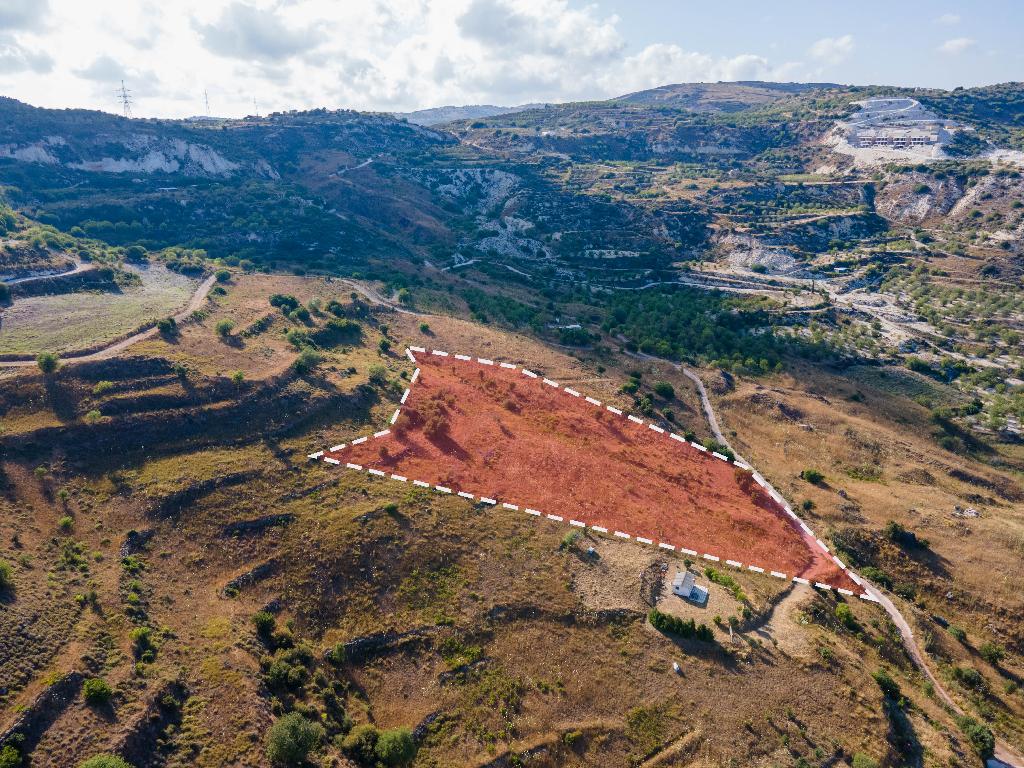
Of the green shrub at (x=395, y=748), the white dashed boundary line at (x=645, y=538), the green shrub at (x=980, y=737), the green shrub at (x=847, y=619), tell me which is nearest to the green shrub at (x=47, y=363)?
the white dashed boundary line at (x=645, y=538)

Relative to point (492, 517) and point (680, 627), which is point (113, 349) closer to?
point (492, 517)

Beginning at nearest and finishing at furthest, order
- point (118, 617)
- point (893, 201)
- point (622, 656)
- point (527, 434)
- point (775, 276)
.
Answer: point (118, 617), point (622, 656), point (527, 434), point (775, 276), point (893, 201)

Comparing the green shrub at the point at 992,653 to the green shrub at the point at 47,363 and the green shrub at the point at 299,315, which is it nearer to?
Answer: the green shrub at the point at 299,315

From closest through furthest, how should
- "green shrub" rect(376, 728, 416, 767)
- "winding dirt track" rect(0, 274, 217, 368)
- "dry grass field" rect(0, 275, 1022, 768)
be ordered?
"green shrub" rect(376, 728, 416, 767)
"dry grass field" rect(0, 275, 1022, 768)
"winding dirt track" rect(0, 274, 217, 368)

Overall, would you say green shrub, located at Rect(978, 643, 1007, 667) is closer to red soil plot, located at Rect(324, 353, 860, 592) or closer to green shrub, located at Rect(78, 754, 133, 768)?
red soil plot, located at Rect(324, 353, 860, 592)

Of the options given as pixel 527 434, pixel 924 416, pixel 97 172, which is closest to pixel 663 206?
pixel 924 416

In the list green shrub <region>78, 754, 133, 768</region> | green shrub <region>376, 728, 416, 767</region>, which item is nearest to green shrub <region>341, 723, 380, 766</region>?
green shrub <region>376, 728, 416, 767</region>

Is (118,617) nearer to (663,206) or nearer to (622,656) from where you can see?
(622,656)
